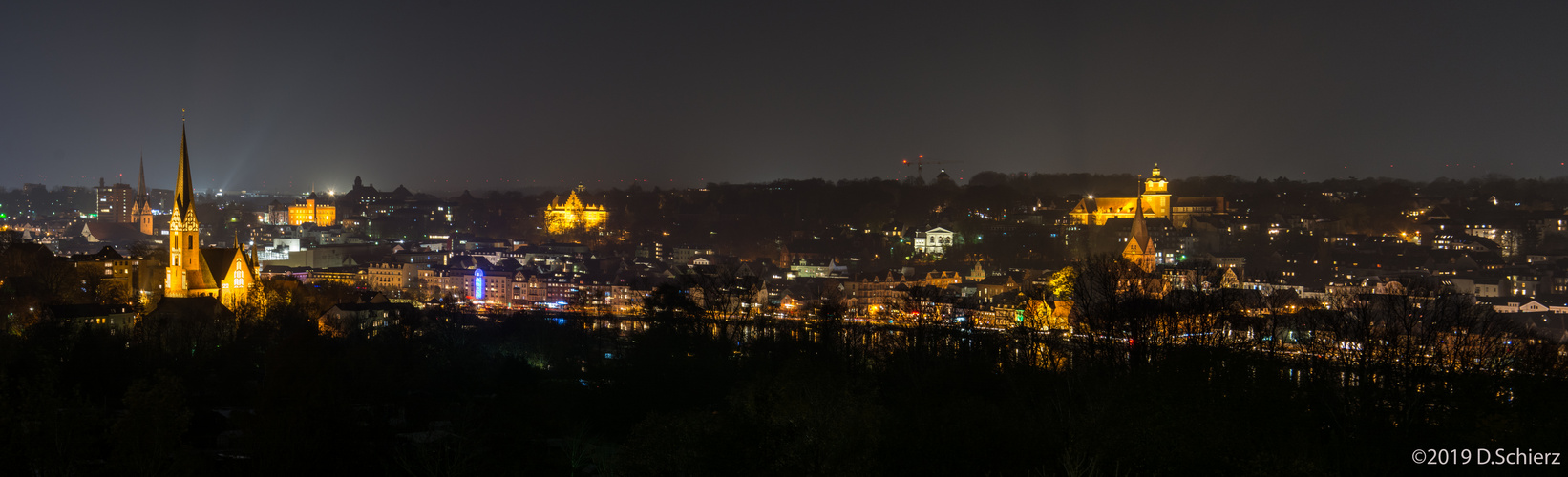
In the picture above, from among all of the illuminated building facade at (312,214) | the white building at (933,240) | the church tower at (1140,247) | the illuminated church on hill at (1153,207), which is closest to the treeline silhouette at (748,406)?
the church tower at (1140,247)

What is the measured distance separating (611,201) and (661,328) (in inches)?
2044

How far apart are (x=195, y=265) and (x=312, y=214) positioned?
47.2 meters

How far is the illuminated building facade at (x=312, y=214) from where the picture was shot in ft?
235

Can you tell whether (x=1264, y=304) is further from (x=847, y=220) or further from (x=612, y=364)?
(x=847, y=220)

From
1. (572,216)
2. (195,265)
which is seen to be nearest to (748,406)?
(195,265)

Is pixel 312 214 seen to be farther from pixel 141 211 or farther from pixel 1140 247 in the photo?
pixel 1140 247

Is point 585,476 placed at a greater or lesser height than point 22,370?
lesser

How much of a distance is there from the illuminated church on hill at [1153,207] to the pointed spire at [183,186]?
3578cm

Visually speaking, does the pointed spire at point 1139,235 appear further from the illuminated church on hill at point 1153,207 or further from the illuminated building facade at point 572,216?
the illuminated building facade at point 572,216

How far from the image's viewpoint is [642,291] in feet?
122

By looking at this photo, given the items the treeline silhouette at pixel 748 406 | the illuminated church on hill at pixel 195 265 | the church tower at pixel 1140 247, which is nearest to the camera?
the treeline silhouette at pixel 748 406

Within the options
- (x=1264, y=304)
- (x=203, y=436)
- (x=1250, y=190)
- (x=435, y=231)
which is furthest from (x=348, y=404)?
(x=435, y=231)

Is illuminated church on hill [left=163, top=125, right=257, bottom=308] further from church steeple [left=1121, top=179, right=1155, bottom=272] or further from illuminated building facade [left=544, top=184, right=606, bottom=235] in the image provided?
illuminated building facade [left=544, top=184, right=606, bottom=235]

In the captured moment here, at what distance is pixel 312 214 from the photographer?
72.9 meters
